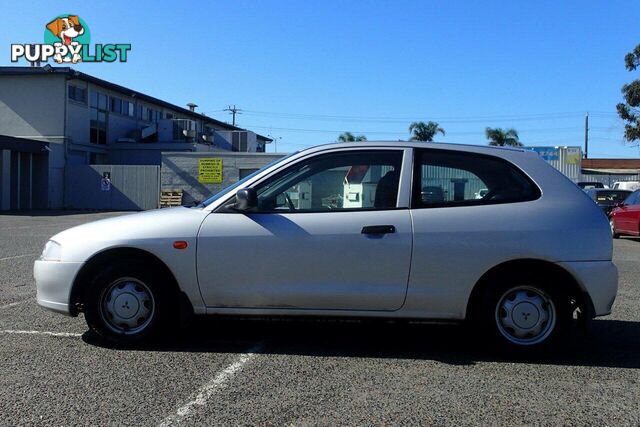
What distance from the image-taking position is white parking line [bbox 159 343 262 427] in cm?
364

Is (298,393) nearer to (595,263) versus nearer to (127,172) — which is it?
(595,263)

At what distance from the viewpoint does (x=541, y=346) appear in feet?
15.8

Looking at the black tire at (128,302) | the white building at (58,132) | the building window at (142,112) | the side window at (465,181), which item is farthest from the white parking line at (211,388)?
the building window at (142,112)

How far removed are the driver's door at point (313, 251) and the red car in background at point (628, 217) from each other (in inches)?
508

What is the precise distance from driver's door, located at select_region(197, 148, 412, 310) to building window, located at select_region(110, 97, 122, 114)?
35471 mm

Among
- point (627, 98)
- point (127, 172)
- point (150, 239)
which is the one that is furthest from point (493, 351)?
point (127, 172)

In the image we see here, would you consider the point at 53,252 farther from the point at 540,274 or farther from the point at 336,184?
the point at 540,274

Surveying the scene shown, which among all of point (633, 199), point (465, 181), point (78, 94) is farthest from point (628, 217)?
point (78, 94)

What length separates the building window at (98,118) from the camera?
1384 inches

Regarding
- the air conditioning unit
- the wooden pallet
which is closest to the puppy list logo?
the air conditioning unit

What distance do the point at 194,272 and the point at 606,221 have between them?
3367 mm

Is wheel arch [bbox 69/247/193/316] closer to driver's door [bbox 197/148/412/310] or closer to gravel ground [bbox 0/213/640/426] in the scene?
driver's door [bbox 197/148/412/310]

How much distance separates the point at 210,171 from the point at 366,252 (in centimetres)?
2609

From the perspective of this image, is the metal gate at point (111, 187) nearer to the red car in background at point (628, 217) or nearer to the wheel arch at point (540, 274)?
the red car in background at point (628, 217)
